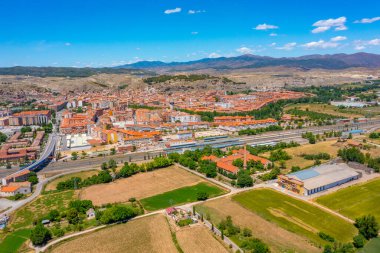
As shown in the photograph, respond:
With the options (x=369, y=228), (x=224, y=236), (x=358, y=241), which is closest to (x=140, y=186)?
(x=224, y=236)

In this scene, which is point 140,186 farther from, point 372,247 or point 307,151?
point 307,151

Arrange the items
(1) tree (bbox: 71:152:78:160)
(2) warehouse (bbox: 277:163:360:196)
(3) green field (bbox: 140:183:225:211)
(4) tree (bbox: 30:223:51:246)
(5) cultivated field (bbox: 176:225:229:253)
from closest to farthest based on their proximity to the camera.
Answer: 1. (5) cultivated field (bbox: 176:225:229:253)
2. (4) tree (bbox: 30:223:51:246)
3. (3) green field (bbox: 140:183:225:211)
4. (2) warehouse (bbox: 277:163:360:196)
5. (1) tree (bbox: 71:152:78:160)

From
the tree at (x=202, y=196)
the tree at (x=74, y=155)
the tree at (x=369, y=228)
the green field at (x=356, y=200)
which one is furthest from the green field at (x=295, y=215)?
the tree at (x=74, y=155)

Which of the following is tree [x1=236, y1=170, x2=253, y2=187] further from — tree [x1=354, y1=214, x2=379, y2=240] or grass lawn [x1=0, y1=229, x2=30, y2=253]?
grass lawn [x1=0, y1=229, x2=30, y2=253]

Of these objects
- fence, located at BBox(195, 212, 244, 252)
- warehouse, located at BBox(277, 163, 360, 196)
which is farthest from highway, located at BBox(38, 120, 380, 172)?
fence, located at BBox(195, 212, 244, 252)

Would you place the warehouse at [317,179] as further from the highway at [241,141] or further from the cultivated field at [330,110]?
the cultivated field at [330,110]
